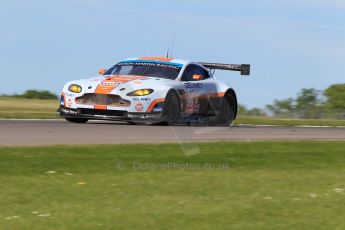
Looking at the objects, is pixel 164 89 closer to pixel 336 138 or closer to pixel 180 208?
pixel 336 138

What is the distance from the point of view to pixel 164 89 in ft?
44.3

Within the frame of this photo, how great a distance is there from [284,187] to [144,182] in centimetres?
140

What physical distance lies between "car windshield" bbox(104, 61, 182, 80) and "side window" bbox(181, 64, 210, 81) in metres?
0.19

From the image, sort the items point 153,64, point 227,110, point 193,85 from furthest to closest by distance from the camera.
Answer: point 227,110, point 153,64, point 193,85

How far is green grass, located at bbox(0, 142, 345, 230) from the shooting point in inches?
223

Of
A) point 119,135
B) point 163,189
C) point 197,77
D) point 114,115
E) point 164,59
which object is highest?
point 164,59

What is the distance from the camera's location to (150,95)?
1330 centimetres

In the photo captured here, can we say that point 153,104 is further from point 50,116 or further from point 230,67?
point 50,116

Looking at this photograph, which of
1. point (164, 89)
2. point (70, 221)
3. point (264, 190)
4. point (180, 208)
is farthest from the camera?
point (164, 89)

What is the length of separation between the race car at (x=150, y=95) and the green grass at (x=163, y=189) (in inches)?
133

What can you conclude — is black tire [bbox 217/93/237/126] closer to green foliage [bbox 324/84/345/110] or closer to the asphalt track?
the asphalt track

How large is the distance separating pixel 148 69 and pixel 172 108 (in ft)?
4.37

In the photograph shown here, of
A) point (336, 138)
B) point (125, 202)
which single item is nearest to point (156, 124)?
point (336, 138)

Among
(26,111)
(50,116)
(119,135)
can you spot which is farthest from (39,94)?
(119,135)
